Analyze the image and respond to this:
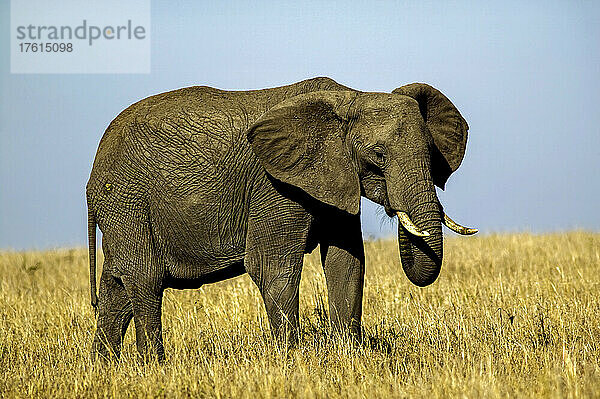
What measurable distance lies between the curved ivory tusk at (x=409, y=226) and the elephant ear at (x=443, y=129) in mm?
1316

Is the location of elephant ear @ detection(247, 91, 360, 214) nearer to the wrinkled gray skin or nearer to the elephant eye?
the wrinkled gray skin

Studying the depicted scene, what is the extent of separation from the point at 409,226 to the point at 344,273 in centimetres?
137

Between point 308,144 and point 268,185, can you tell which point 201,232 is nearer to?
→ point 268,185

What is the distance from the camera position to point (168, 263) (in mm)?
9430

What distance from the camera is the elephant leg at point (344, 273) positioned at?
9258mm

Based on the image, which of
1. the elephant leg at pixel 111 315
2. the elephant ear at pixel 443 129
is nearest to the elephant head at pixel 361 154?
Answer: the elephant ear at pixel 443 129

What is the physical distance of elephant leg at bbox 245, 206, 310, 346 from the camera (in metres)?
8.74

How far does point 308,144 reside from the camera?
8.78 metres

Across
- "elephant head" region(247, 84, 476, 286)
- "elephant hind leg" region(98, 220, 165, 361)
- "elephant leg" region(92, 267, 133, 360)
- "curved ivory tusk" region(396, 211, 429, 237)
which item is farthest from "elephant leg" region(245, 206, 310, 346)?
"elephant leg" region(92, 267, 133, 360)

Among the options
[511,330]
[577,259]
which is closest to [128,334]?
[511,330]

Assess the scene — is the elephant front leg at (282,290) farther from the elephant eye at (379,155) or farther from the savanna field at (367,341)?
the elephant eye at (379,155)

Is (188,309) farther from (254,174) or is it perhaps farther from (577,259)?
(577,259)

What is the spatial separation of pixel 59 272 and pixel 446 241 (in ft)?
25.1

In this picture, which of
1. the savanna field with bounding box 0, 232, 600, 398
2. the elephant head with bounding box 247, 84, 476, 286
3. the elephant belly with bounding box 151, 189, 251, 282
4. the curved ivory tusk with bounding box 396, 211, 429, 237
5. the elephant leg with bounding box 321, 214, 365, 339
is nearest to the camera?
the savanna field with bounding box 0, 232, 600, 398
